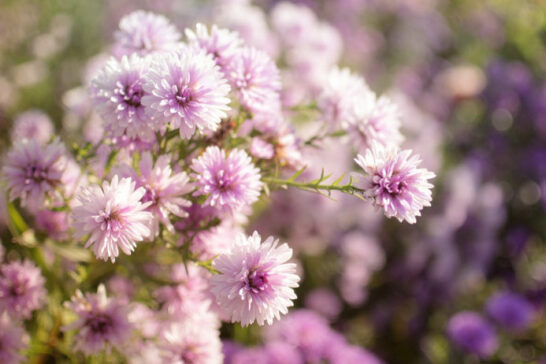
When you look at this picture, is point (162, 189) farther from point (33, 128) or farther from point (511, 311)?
point (511, 311)

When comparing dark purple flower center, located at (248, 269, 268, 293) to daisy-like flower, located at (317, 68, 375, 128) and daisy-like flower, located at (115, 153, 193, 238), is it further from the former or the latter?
daisy-like flower, located at (317, 68, 375, 128)

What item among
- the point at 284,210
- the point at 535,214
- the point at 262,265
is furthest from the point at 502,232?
the point at 262,265

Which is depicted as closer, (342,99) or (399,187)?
(399,187)

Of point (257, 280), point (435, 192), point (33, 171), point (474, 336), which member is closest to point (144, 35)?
point (33, 171)

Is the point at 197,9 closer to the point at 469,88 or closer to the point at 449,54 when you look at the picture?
the point at 469,88

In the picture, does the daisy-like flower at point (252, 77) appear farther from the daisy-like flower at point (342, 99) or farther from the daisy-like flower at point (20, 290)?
the daisy-like flower at point (20, 290)

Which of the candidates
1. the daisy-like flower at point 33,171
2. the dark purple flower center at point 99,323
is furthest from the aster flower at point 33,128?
the dark purple flower center at point 99,323

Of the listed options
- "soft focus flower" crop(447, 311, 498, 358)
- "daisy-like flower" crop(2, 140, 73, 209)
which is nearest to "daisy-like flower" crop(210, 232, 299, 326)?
"daisy-like flower" crop(2, 140, 73, 209)
